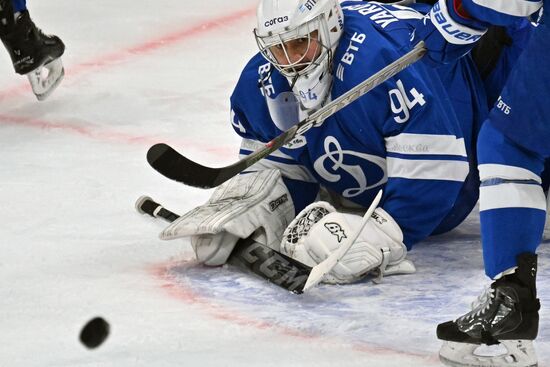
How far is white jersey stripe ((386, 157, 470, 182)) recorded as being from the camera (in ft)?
10.4

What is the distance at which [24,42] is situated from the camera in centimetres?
459

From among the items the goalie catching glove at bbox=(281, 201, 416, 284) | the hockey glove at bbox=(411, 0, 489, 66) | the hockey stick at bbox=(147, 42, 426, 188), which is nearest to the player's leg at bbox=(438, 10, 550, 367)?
the hockey glove at bbox=(411, 0, 489, 66)

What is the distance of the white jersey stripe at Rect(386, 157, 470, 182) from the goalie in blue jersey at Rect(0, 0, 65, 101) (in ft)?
5.87

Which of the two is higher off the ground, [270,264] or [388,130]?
[388,130]

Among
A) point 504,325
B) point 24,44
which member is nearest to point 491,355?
point 504,325

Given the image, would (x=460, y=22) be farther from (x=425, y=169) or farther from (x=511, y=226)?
(x=425, y=169)

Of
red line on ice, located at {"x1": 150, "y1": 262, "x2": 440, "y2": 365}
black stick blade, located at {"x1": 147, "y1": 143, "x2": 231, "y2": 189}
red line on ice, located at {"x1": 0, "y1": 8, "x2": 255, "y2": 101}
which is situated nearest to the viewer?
red line on ice, located at {"x1": 150, "y1": 262, "x2": 440, "y2": 365}

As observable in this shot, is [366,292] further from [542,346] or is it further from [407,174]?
[542,346]

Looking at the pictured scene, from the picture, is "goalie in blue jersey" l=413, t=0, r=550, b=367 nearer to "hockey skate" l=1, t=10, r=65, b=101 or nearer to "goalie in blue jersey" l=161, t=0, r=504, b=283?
"goalie in blue jersey" l=161, t=0, r=504, b=283

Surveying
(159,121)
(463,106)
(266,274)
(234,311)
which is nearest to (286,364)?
(234,311)

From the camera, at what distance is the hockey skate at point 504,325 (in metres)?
2.50

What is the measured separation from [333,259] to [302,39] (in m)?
0.52

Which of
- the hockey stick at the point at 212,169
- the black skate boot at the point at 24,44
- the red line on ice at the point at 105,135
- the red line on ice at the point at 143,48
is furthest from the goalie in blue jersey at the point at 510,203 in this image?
the red line on ice at the point at 143,48

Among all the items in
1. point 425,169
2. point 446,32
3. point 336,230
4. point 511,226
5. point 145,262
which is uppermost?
point 446,32
